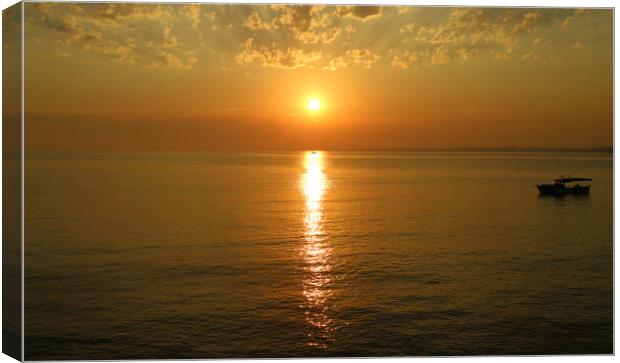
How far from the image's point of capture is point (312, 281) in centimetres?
1212

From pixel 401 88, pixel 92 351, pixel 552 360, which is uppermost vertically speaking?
pixel 401 88

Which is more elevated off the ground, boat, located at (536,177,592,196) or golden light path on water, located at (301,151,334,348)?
boat, located at (536,177,592,196)

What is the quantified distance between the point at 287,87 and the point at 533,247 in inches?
333

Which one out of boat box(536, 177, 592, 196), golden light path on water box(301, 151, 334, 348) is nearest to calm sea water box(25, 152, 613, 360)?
golden light path on water box(301, 151, 334, 348)

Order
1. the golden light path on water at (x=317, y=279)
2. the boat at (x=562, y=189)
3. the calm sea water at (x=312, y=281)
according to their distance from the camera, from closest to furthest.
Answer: the calm sea water at (x=312, y=281), the golden light path on water at (x=317, y=279), the boat at (x=562, y=189)

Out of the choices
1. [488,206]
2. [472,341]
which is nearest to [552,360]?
[472,341]

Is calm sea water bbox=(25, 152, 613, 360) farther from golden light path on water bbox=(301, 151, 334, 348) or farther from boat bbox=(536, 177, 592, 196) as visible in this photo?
boat bbox=(536, 177, 592, 196)

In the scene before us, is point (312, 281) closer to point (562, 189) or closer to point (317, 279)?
point (317, 279)

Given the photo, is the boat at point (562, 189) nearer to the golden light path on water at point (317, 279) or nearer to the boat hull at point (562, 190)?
the boat hull at point (562, 190)

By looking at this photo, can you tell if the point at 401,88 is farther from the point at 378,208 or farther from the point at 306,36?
the point at 378,208

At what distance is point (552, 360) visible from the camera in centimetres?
580

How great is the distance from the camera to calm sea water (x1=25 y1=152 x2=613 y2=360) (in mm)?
8438

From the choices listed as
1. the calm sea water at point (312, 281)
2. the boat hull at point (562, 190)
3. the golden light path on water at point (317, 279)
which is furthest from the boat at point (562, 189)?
the golden light path on water at point (317, 279)

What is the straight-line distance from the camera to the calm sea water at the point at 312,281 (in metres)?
8.44
